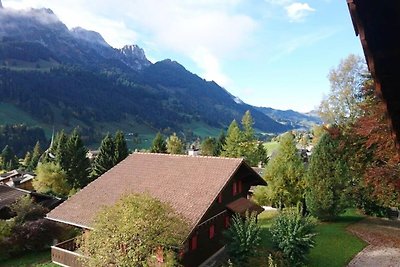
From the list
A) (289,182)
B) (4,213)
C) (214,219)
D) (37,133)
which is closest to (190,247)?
(214,219)

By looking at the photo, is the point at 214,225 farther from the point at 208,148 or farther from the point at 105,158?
the point at 208,148

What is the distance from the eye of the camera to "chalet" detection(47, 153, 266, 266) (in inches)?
856

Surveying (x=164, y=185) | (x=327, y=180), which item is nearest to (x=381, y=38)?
(x=164, y=185)

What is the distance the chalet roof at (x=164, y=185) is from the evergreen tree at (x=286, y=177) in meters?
4.06

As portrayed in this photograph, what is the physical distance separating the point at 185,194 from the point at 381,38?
21242mm

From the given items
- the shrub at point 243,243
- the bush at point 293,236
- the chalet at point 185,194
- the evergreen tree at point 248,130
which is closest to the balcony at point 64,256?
the chalet at point 185,194

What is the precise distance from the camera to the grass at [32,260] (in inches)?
956

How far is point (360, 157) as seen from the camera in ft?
94.7

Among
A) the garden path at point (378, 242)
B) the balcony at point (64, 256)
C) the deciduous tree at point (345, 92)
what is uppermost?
the deciduous tree at point (345, 92)

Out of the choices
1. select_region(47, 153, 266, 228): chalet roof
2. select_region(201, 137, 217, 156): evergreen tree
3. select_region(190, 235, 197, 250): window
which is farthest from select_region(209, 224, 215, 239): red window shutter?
select_region(201, 137, 217, 156): evergreen tree

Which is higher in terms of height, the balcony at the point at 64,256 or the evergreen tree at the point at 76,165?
the evergreen tree at the point at 76,165

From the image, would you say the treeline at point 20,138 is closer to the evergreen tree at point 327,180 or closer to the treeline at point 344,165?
the treeline at point 344,165

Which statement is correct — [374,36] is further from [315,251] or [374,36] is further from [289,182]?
[289,182]

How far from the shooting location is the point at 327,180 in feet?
95.1
